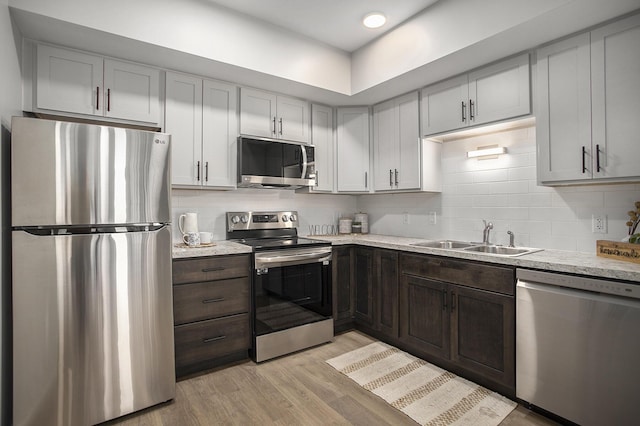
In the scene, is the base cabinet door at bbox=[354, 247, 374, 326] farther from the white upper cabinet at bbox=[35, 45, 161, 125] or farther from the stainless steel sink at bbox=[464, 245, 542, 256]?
the white upper cabinet at bbox=[35, 45, 161, 125]

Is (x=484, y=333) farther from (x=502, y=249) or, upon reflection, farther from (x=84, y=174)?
(x=84, y=174)

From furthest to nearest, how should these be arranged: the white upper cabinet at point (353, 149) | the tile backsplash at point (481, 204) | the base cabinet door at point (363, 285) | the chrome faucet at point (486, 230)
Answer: the white upper cabinet at point (353, 149), the base cabinet door at point (363, 285), the chrome faucet at point (486, 230), the tile backsplash at point (481, 204)

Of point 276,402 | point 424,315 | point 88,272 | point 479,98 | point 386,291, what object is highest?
point 479,98

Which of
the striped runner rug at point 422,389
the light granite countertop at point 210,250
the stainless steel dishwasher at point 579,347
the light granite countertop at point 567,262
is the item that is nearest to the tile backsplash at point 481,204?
the light granite countertop at point 567,262

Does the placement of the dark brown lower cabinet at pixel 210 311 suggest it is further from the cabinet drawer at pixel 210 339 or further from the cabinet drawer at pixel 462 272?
the cabinet drawer at pixel 462 272

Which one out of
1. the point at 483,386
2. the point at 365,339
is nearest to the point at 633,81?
the point at 483,386

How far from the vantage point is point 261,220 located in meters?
3.31

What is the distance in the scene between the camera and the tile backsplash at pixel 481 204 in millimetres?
2295

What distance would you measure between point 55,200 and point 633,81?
3283 mm

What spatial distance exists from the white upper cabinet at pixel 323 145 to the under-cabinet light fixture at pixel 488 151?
1.40m

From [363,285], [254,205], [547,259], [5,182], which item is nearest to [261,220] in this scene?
[254,205]

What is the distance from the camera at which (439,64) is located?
2.59 metres

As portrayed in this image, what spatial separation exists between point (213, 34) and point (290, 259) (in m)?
1.86

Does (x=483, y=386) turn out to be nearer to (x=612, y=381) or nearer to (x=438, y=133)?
(x=612, y=381)
